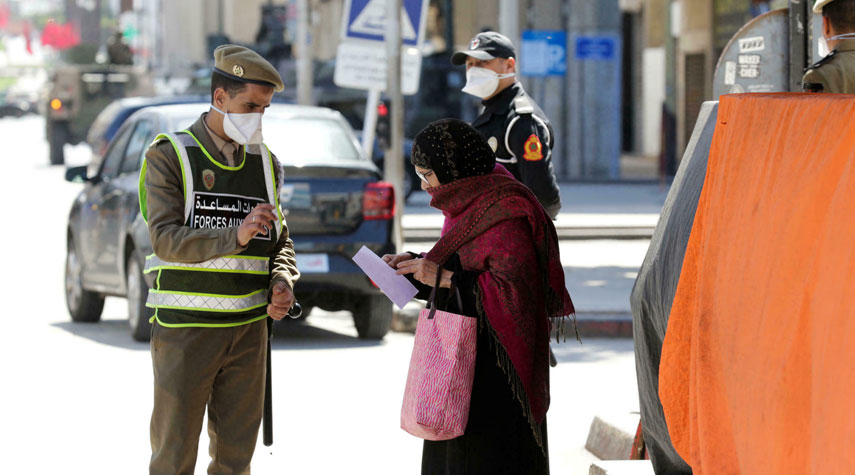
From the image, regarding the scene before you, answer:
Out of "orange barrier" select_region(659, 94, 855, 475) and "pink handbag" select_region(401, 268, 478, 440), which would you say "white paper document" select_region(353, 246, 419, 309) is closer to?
"pink handbag" select_region(401, 268, 478, 440)

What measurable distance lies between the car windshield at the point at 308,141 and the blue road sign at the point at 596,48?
18796 mm

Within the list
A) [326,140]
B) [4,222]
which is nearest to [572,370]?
[326,140]

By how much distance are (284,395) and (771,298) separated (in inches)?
221

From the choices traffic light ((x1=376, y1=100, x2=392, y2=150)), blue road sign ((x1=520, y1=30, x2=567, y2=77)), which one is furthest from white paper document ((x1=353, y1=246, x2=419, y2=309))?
blue road sign ((x1=520, y1=30, x2=567, y2=77))

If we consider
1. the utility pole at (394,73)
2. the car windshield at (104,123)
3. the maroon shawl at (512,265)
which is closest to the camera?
the maroon shawl at (512,265)

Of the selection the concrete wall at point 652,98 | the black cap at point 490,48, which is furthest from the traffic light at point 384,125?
the concrete wall at point 652,98

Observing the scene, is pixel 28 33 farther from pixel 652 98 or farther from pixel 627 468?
pixel 627 468

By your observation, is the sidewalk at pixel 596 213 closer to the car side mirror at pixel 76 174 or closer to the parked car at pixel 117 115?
the parked car at pixel 117 115

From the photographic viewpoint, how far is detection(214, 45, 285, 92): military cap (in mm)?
4660

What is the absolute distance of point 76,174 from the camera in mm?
10273

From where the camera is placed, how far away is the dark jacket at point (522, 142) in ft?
22.8

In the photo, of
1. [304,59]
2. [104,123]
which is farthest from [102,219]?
[304,59]

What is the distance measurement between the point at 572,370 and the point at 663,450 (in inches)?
187

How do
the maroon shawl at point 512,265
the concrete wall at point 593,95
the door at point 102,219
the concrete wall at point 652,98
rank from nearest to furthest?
the maroon shawl at point 512,265 < the door at point 102,219 < the concrete wall at point 593,95 < the concrete wall at point 652,98
